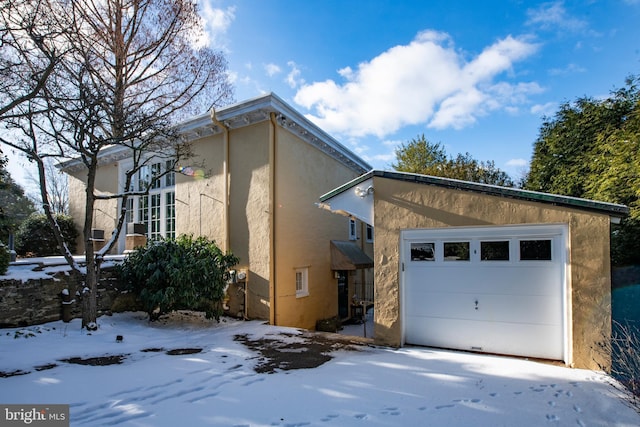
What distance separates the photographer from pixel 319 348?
20.3 feet

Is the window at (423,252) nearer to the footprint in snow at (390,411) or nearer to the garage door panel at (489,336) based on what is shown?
the garage door panel at (489,336)

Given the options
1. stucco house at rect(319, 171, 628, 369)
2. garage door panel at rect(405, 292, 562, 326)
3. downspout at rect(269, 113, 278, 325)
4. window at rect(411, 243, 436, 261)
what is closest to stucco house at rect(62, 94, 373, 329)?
downspout at rect(269, 113, 278, 325)

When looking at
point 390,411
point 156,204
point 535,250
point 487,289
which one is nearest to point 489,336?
point 487,289

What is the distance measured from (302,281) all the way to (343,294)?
2.91 m

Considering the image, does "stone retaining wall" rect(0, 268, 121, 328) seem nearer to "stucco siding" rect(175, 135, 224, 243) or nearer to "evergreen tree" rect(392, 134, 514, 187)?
"stucco siding" rect(175, 135, 224, 243)

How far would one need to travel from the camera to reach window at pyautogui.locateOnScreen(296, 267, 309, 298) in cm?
1036

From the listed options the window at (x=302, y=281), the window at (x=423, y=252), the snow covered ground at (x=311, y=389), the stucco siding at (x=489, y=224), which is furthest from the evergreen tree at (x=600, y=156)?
the window at (x=302, y=281)

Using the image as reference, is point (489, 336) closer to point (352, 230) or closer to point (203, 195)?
point (203, 195)

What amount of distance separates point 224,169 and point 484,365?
7898 mm

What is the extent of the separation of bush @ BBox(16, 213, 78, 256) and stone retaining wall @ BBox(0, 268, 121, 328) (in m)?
7.55

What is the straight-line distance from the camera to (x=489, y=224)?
5656mm

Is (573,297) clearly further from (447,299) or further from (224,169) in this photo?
(224,169)

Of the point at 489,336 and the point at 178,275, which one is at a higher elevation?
the point at 178,275

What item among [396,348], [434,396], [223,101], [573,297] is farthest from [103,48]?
[573,297]
